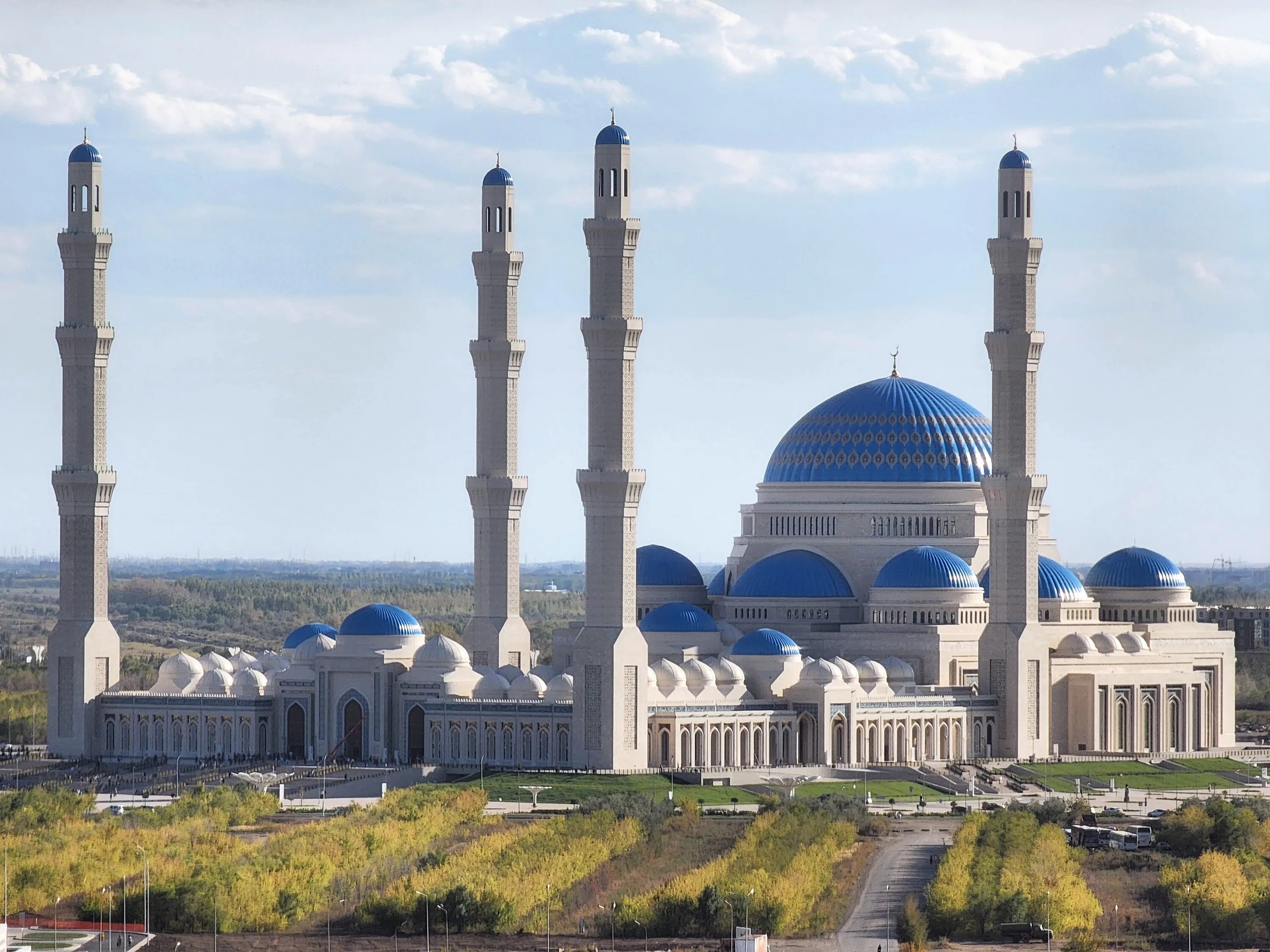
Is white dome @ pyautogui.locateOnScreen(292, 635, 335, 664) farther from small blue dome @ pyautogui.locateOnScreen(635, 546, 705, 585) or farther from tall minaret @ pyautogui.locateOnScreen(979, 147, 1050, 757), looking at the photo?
tall minaret @ pyautogui.locateOnScreen(979, 147, 1050, 757)

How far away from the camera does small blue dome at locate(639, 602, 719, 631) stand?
10475cm

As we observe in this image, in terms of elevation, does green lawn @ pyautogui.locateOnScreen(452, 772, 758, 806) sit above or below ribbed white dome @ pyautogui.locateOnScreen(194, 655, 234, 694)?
below

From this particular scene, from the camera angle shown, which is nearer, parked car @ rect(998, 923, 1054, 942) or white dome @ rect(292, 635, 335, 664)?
parked car @ rect(998, 923, 1054, 942)

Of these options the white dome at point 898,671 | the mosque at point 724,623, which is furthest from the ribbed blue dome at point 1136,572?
the white dome at point 898,671

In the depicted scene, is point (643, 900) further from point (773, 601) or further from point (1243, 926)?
point (773, 601)

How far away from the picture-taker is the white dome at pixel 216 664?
342ft

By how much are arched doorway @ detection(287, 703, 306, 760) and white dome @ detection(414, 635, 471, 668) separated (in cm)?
422

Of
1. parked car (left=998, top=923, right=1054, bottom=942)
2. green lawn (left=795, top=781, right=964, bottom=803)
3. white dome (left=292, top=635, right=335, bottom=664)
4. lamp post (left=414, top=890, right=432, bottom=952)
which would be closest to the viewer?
parked car (left=998, top=923, right=1054, bottom=942)

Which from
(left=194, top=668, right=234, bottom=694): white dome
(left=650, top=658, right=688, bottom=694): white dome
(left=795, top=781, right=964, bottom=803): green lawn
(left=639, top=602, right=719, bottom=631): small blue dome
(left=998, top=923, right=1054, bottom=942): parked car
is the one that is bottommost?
(left=998, top=923, right=1054, bottom=942): parked car

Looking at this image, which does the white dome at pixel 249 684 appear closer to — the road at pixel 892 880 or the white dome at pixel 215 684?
the white dome at pixel 215 684

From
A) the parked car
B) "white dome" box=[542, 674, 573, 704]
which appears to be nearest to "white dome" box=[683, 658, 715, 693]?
"white dome" box=[542, 674, 573, 704]

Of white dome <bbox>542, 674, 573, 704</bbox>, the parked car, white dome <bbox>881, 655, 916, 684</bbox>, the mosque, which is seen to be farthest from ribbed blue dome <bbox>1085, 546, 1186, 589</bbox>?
the parked car

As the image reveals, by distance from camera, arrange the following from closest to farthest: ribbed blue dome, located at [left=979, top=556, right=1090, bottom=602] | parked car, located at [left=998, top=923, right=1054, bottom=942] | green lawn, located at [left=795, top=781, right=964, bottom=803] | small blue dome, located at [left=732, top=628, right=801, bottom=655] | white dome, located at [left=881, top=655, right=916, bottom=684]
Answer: parked car, located at [left=998, top=923, right=1054, bottom=942] → green lawn, located at [left=795, top=781, right=964, bottom=803] → small blue dome, located at [left=732, top=628, right=801, bottom=655] → white dome, located at [left=881, top=655, right=916, bottom=684] → ribbed blue dome, located at [left=979, top=556, right=1090, bottom=602]

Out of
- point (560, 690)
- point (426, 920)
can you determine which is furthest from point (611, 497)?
point (426, 920)
